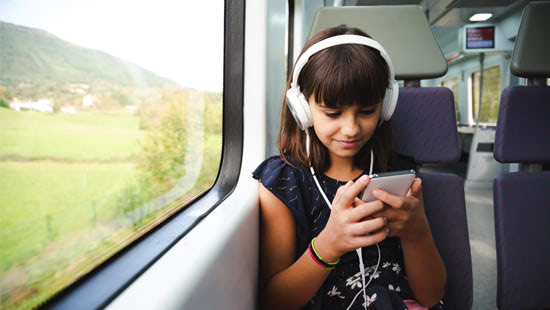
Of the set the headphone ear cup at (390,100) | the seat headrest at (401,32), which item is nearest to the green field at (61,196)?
the headphone ear cup at (390,100)

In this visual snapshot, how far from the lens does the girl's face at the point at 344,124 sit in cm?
75

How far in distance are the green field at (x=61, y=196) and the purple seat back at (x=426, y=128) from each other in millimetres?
823

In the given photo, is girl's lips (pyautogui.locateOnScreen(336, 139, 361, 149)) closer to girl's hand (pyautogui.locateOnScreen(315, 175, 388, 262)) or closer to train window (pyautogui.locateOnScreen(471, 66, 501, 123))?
girl's hand (pyautogui.locateOnScreen(315, 175, 388, 262))

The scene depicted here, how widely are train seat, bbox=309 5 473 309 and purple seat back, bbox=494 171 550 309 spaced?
0.59 feet

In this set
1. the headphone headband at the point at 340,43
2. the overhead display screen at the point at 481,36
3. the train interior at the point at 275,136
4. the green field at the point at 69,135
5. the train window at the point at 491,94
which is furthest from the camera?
the train window at the point at 491,94

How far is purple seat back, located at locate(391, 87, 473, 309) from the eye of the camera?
1051 millimetres

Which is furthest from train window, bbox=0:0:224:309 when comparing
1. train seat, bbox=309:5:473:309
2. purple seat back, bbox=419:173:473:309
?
purple seat back, bbox=419:173:473:309

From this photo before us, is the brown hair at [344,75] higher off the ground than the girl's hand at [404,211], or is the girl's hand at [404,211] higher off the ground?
the brown hair at [344,75]

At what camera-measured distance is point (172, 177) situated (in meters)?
0.81

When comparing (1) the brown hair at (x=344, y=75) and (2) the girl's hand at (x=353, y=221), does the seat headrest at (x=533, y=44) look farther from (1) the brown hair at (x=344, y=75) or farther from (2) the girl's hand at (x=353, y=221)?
(2) the girl's hand at (x=353, y=221)

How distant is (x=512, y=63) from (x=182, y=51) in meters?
1.12

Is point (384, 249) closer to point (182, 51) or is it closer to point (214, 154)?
point (214, 154)

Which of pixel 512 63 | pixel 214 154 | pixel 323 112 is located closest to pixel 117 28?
pixel 323 112

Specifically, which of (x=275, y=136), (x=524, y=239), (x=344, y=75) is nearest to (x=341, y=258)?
(x=344, y=75)
